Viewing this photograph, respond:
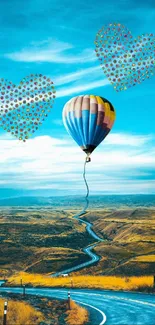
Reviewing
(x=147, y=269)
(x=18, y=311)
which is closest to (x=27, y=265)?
(x=147, y=269)

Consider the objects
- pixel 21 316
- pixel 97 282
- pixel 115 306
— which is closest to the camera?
pixel 21 316

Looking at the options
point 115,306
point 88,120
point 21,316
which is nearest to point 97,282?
point 88,120

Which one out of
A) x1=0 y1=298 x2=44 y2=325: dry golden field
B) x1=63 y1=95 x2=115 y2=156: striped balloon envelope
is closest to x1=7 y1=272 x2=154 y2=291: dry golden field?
x1=63 y1=95 x2=115 y2=156: striped balloon envelope

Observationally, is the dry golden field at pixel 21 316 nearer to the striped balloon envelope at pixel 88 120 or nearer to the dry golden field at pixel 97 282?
the dry golden field at pixel 97 282

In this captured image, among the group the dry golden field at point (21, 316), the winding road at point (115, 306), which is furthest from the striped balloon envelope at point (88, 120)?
the dry golden field at point (21, 316)

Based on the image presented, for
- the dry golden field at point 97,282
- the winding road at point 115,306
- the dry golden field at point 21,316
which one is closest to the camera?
the dry golden field at point 21,316

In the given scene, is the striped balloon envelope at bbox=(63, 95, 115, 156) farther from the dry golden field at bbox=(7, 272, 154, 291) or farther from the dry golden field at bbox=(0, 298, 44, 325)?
the dry golden field at bbox=(0, 298, 44, 325)

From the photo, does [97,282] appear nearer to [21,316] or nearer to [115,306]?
[115,306]
